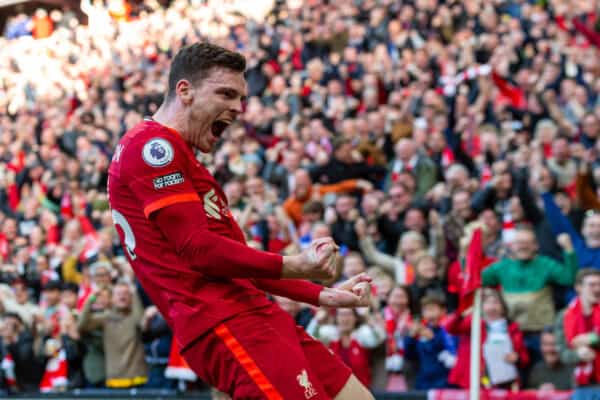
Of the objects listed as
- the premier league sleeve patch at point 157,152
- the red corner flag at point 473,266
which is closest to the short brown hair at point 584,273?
the red corner flag at point 473,266

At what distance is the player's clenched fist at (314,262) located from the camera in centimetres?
403

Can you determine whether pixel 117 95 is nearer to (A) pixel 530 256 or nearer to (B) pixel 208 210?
(A) pixel 530 256

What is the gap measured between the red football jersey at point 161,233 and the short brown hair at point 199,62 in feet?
0.76

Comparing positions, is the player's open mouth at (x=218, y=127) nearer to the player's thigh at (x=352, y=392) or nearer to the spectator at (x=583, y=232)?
the player's thigh at (x=352, y=392)

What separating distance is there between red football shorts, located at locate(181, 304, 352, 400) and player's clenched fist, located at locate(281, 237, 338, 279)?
0.88ft

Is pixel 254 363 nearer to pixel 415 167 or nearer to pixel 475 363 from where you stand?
pixel 475 363

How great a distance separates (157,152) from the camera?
4156mm

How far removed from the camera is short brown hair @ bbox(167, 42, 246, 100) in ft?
14.2

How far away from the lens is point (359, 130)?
13.3 meters

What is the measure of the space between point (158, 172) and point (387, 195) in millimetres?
7647

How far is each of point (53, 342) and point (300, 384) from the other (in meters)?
8.12

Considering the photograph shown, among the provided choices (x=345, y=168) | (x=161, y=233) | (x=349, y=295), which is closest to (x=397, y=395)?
(x=345, y=168)

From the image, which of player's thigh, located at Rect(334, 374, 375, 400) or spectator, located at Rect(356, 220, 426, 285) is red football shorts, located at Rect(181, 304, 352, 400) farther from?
spectator, located at Rect(356, 220, 426, 285)

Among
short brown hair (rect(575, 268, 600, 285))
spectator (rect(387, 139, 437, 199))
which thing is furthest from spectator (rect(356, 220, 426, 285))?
short brown hair (rect(575, 268, 600, 285))
